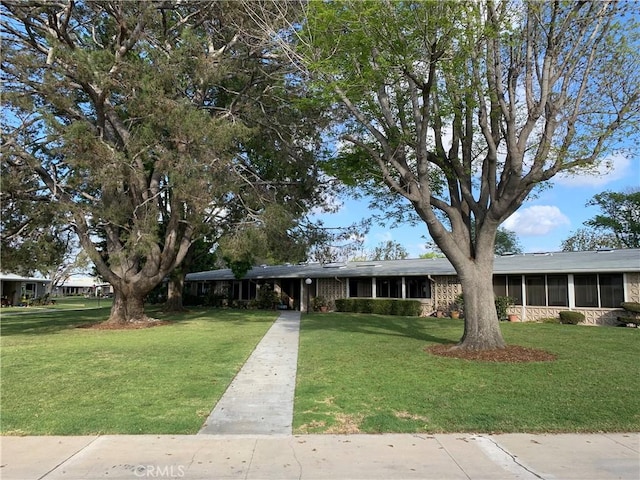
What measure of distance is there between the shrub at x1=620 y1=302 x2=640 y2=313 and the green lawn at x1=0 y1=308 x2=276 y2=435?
15.1 meters

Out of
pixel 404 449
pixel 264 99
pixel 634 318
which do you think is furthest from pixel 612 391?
pixel 264 99

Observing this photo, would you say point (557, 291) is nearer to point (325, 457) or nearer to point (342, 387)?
point (342, 387)

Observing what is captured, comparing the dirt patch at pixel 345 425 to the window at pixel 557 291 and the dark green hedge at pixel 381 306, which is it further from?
the dark green hedge at pixel 381 306

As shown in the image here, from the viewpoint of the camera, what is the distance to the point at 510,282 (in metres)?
24.2

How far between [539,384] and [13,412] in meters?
8.33

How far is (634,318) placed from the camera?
770 inches

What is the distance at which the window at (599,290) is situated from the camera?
68.1 feet

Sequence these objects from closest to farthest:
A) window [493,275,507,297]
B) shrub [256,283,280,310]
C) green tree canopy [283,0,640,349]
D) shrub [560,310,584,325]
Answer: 1. green tree canopy [283,0,640,349]
2. shrub [560,310,584,325]
3. window [493,275,507,297]
4. shrub [256,283,280,310]

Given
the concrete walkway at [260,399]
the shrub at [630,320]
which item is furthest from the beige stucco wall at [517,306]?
the concrete walkway at [260,399]

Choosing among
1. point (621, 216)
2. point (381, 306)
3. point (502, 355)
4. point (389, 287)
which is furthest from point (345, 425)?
point (621, 216)

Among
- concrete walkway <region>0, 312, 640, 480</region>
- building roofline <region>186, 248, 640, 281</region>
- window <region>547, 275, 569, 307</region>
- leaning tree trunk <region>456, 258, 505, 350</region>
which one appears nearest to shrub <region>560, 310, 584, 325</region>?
window <region>547, 275, 569, 307</region>

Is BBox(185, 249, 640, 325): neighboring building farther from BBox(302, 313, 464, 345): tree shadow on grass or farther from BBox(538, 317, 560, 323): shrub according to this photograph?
BBox(302, 313, 464, 345): tree shadow on grass

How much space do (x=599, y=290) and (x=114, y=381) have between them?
20.2 meters

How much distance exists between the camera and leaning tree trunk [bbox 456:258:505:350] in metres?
11.8
